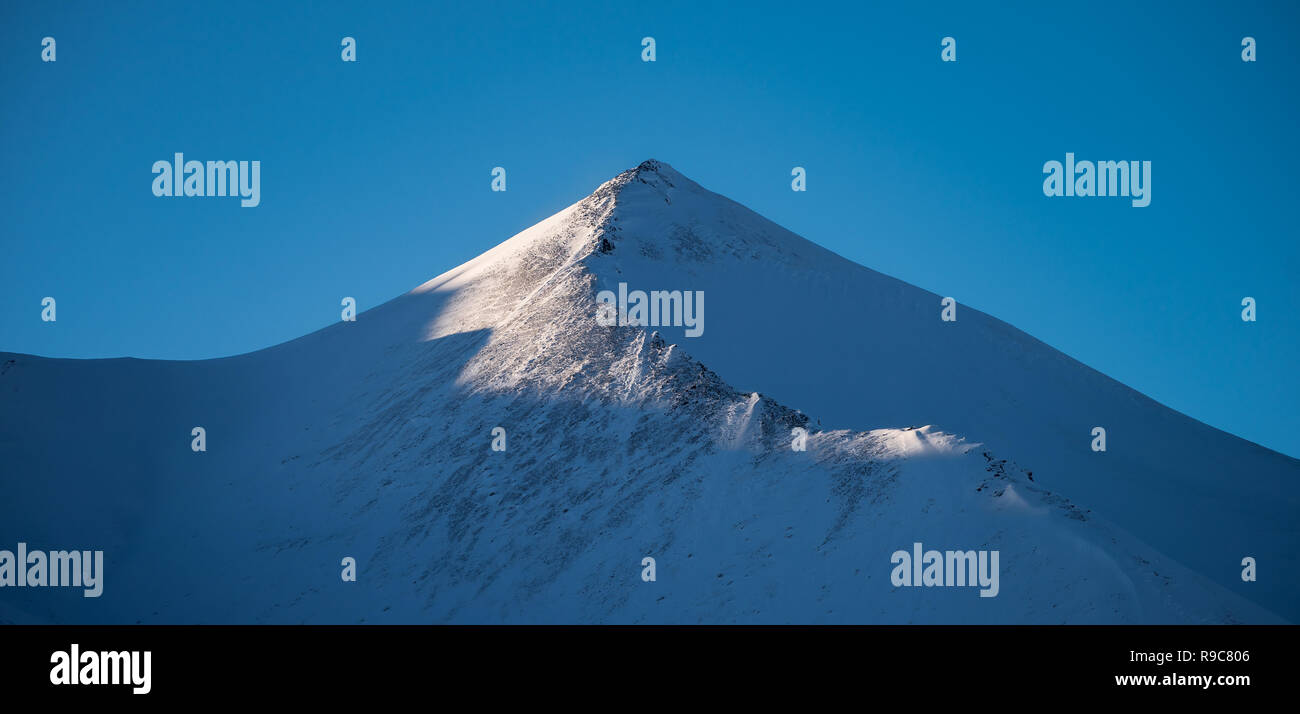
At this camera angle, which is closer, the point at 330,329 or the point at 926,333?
the point at 926,333

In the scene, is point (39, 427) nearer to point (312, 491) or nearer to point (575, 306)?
point (312, 491)

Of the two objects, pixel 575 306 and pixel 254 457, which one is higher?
pixel 575 306

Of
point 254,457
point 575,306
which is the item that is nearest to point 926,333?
point 575,306
